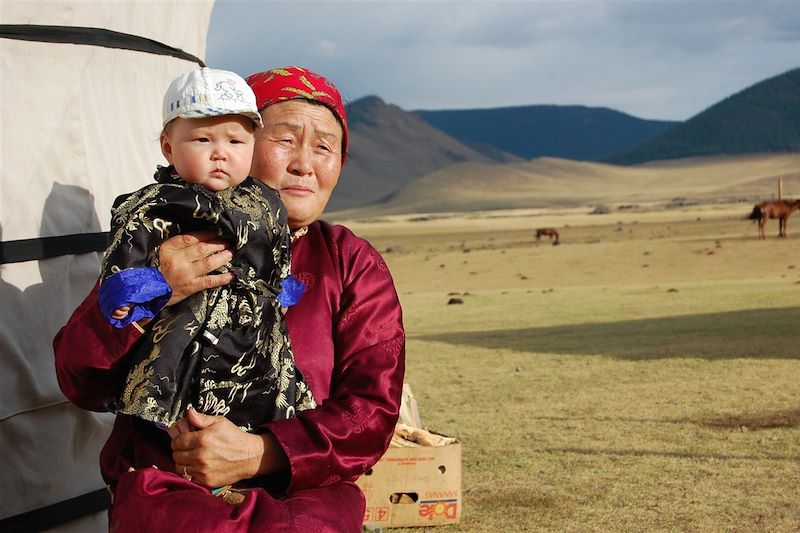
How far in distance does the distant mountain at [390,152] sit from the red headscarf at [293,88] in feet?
419

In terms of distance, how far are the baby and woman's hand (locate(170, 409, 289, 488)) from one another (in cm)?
5

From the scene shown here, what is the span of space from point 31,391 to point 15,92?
966 mm

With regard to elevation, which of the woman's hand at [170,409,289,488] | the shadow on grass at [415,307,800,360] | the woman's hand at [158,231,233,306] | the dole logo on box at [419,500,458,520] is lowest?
the shadow on grass at [415,307,800,360]

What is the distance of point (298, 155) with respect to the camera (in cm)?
288

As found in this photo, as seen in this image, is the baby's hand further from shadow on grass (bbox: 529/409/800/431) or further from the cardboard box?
shadow on grass (bbox: 529/409/800/431)

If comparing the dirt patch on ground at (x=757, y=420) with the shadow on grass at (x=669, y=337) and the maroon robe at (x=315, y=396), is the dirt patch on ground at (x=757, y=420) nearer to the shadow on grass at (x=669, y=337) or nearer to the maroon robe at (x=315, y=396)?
the shadow on grass at (x=669, y=337)

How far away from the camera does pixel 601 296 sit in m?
15.1

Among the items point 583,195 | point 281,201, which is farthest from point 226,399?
point 583,195

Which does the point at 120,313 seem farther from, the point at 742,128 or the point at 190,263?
the point at 742,128

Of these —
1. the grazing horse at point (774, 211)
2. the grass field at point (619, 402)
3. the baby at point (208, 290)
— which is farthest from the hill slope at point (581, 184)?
the baby at point (208, 290)

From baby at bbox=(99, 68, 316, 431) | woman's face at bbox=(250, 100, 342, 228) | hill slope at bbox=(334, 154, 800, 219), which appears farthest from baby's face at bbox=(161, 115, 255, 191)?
hill slope at bbox=(334, 154, 800, 219)

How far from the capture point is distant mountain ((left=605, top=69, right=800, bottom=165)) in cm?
13988

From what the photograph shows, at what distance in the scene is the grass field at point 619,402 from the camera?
15.6 ft

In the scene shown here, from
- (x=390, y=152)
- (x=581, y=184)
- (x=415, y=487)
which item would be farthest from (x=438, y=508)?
(x=390, y=152)
